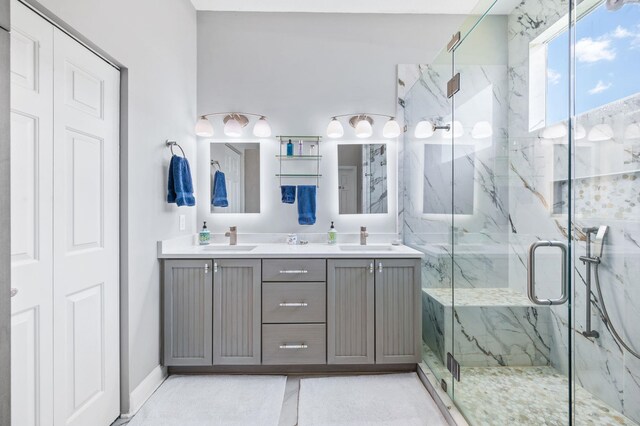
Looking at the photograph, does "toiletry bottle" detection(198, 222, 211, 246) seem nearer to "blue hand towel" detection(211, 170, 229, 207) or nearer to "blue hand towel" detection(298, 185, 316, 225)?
"blue hand towel" detection(211, 170, 229, 207)

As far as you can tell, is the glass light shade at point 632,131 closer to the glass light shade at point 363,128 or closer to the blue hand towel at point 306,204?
the glass light shade at point 363,128

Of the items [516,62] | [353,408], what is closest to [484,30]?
[516,62]

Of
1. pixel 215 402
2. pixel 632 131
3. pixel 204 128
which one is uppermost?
pixel 204 128

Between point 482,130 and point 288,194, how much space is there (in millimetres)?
1530

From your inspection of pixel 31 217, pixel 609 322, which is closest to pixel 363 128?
pixel 609 322

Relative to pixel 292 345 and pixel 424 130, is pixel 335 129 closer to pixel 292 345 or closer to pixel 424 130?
pixel 424 130

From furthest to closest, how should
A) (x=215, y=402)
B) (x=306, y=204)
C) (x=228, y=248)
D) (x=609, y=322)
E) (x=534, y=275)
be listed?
1. (x=306, y=204)
2. (x=228, y=248)
3. (x=215, y=402)
4. (x=609, y=322)
5. (x=534, y=275)

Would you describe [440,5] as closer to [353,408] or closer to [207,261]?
[207,261]

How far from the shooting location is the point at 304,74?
2734 mm

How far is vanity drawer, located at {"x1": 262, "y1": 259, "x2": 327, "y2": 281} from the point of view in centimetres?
216

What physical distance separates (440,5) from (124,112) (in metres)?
2.52

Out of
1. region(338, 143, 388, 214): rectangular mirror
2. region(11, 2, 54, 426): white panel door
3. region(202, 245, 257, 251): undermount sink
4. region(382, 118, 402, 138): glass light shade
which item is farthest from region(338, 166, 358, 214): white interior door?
region(11, 2, 54, 426): white panel door

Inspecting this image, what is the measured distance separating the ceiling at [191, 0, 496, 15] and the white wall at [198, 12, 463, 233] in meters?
0.05

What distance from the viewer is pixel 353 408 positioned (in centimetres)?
184
